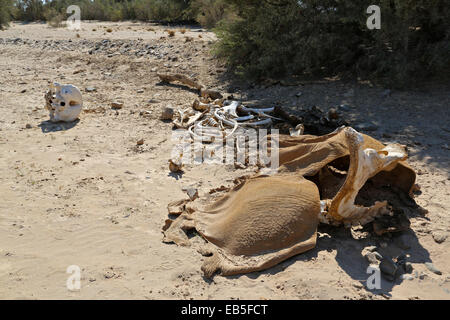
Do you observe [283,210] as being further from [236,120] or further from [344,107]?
[344,107]

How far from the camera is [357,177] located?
2852 mm

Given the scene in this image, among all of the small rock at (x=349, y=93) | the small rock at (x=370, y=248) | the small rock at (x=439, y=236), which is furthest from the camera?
the small rock at (x=349, y=93)

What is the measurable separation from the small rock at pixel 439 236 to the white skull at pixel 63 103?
16.6ft

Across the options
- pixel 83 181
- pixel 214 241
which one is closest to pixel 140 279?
pixel 214 241

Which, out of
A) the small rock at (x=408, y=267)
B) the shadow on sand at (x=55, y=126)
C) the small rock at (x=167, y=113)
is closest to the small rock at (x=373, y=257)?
the small rock at (x=408, y=267)

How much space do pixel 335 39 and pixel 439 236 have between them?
4853mm

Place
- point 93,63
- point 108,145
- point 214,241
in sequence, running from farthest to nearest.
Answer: point 93,63 < point 108,145 < point 214,241

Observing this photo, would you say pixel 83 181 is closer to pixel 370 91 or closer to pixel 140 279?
pixel 140 279

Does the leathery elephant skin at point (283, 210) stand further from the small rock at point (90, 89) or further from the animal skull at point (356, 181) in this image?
the small rock at point (90, 89)

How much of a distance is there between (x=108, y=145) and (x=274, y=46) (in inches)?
151

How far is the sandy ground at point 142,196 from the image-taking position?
8.68ft

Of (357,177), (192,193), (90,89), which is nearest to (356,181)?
(357,177)

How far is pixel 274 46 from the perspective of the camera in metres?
7.47

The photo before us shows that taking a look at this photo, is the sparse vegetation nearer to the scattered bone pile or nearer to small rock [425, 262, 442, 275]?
the scattered bone pile
